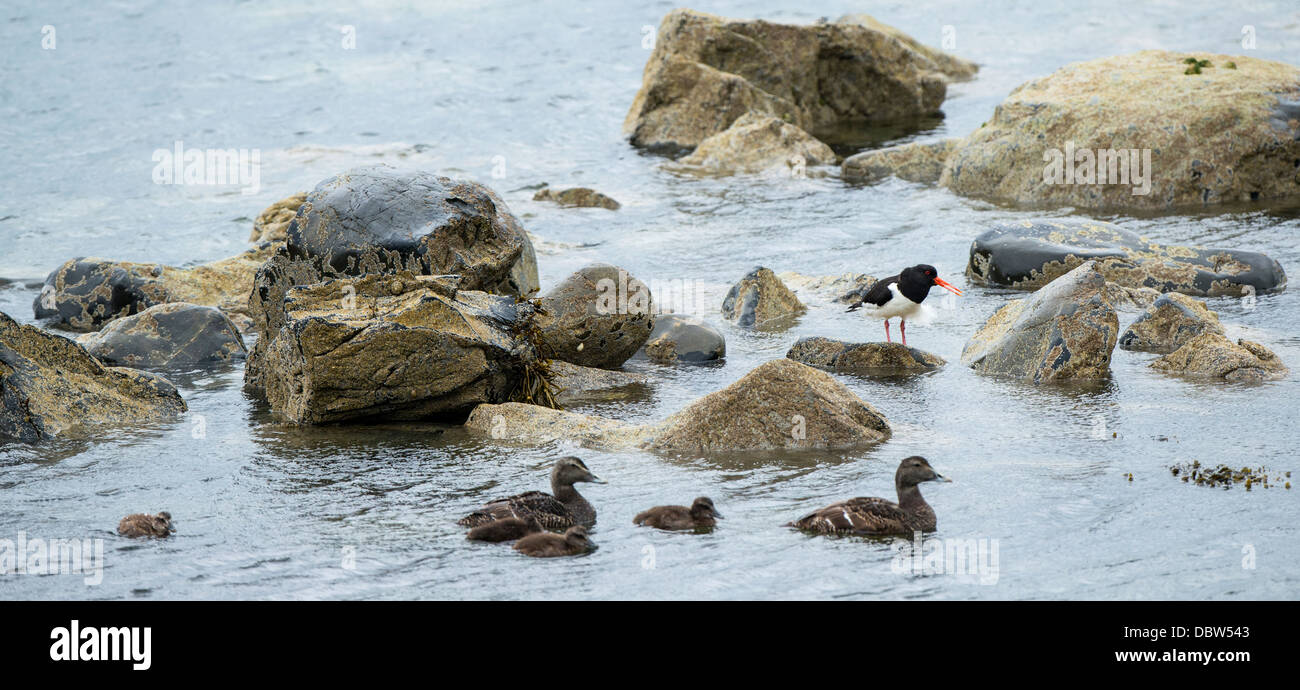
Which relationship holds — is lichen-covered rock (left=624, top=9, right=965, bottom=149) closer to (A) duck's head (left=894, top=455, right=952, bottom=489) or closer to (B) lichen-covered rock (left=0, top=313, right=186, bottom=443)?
(B) lichen-covered rock (left=0, top=313, right=186, bottom=443)

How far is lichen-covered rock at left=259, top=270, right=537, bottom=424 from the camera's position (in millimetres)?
10953

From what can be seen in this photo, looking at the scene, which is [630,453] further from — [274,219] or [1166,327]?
[274,219]

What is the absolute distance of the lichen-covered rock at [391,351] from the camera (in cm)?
1095

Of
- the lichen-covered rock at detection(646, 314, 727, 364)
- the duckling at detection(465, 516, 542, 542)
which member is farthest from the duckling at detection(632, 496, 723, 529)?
the lichen-covered rock at detection(646, 314, 727, 364)

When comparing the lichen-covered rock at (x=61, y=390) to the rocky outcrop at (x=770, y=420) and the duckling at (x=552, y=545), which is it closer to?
the rocky outcrop at (x=770, y=420)

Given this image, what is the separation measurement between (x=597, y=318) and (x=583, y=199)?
30.6 ft

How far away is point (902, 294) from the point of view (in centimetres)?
1341

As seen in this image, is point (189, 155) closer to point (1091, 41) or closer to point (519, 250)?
point (519, 250)

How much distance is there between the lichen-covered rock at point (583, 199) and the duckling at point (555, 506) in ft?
43.9

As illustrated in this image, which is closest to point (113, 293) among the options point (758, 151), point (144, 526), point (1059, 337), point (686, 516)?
point (144, 526)

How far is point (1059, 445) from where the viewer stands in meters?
9.87

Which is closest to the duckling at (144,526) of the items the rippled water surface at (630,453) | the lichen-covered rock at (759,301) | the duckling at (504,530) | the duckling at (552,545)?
the rippled water surface at (630,453)

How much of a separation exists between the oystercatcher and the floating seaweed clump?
4.44 meters

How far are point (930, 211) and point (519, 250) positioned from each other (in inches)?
360
